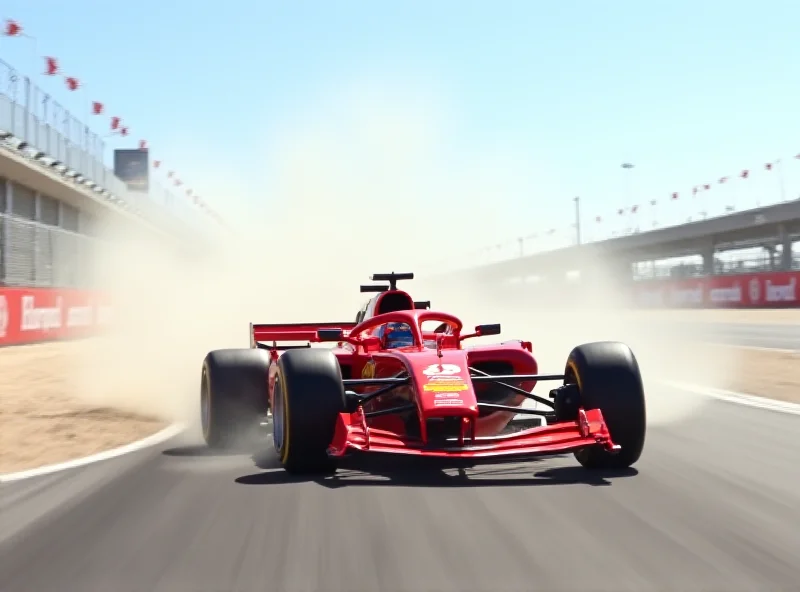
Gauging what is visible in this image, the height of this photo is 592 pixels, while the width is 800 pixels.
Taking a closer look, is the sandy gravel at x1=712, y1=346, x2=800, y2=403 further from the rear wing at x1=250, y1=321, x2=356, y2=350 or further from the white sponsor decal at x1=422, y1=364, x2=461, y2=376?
the white sponsor decal at x1=422, y1=364, x2=461, y2=376

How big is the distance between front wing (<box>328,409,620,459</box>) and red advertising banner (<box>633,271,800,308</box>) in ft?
117

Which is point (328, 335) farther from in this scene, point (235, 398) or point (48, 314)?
point (48, 314)

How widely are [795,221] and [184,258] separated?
33240 millimetres

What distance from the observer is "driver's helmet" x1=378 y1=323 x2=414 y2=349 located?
8711mm

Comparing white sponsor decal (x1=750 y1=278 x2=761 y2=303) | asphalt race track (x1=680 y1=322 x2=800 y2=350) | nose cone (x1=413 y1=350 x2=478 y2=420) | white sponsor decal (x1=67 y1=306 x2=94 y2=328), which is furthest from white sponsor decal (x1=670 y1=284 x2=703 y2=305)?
nose cone (x1=413 y1=350 x2=478 y2=420)

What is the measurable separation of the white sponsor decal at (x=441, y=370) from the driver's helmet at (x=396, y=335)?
158 cm

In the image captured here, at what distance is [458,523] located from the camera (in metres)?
5.20

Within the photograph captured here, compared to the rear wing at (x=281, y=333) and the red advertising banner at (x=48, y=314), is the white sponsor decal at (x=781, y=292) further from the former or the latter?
the rear wing at (x=281, y=333)

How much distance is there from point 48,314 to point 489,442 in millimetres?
21738

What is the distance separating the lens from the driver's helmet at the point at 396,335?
28.6 ft

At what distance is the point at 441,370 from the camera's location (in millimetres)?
7008

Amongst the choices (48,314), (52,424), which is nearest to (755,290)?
(48,314)

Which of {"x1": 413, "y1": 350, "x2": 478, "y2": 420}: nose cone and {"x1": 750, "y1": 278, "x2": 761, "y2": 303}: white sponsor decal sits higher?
{"x1": 750, "y1": 278, "x2": 761, "y2": 303}: white sponsor decal

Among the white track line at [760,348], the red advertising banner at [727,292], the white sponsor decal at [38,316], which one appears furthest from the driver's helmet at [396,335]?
the red advertising banner at [727,292]
